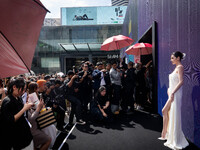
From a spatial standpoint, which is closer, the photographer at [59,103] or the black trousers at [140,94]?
the photographer at [59,103]

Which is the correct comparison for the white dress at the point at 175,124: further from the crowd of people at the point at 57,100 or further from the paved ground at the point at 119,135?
the crowd of people at the point at 57,100

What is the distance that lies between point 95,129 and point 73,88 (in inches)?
58.7

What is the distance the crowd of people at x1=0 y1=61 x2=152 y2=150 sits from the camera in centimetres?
208

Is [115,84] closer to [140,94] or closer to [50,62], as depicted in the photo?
[140,94]

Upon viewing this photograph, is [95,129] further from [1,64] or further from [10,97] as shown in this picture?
[1,64]

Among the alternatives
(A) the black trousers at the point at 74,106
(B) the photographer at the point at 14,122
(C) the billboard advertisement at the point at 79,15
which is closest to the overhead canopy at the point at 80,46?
(A) the black trousers at the point at 74,106

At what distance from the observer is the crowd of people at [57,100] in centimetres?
208

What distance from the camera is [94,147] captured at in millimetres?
3404

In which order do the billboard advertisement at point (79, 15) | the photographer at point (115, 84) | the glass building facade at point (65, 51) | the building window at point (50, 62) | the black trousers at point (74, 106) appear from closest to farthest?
1. the black trousers at point (74, 106)
2. the photographer at point (115, 84)
3. the glass building facade at point (65, 51)
4. the building window at point (50, 62)
5. the billboard advertisement at point (79, 15)

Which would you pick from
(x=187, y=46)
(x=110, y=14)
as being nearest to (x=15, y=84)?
(x=187, y=46)

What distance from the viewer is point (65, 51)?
75.7 ft

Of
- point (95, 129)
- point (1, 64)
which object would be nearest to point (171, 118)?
point (95, 129)

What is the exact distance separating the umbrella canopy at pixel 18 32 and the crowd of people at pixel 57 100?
1.43 feet

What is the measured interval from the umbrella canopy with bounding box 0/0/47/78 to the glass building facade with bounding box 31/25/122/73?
21.3 meters
